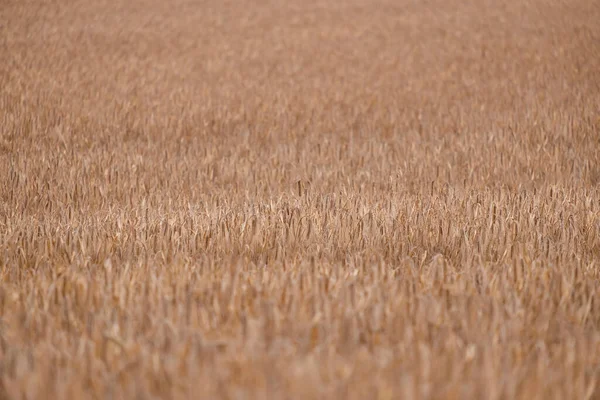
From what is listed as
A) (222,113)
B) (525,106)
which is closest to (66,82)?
(222,113)

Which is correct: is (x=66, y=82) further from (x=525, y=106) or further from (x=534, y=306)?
(x=534, y=306)

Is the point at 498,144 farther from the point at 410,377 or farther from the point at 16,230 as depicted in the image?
the point at 410,377

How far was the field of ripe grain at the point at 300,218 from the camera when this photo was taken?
1252mm

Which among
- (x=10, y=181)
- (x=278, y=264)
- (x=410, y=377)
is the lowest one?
(x=10, y=181)

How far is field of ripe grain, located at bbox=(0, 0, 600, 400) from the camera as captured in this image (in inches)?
49.3

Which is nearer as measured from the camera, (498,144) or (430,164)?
(430,164)

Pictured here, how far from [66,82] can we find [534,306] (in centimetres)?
803

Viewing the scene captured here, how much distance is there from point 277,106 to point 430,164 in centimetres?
306

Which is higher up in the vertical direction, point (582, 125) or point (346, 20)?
point (346, 20)

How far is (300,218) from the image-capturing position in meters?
2.69

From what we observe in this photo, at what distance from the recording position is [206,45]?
11953mm

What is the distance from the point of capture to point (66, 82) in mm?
8273

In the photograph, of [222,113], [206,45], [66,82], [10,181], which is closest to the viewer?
[10,181]

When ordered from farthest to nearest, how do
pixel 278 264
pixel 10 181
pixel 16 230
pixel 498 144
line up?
pixel 498 144 → pixel 10 181 → pixel 16 230 → pixel 278 264
